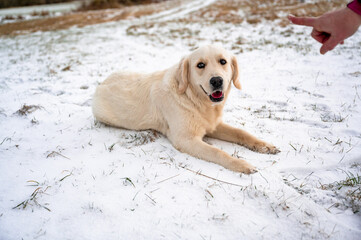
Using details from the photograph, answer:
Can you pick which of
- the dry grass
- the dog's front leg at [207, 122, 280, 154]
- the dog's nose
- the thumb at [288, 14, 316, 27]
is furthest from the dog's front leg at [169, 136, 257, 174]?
the dry grass

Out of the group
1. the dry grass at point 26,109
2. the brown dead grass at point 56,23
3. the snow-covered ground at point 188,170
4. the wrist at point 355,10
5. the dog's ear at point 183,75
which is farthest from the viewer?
the brown dead grass at point 56,23

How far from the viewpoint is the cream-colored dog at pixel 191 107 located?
256cm

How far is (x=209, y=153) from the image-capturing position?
2486mm

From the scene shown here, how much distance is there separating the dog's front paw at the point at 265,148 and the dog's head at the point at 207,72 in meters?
0.71

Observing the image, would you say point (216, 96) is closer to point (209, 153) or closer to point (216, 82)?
point (216, 82)

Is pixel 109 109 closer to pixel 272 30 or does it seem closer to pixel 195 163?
pixel 195 163

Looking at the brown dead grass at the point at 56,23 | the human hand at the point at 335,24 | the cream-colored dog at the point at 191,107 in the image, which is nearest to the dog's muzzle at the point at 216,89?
the cream-colored dog at the point at 191,107

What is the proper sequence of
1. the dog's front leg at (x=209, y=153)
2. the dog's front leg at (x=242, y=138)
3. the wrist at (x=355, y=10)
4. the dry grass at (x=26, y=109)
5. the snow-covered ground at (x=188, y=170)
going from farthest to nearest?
the dry grass at (x=26, y=109)
the dog's front leg at (x=242, y=138)
the dog's front leg at (x=209, y=153)
the snow-covered ground at (x=188, y=170)
the wrist at (x=355, y=10)

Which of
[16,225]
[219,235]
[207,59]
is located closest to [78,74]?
[207,59]

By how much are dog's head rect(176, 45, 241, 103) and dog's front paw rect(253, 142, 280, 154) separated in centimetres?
71

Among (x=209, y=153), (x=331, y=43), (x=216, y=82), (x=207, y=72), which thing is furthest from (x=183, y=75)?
(x=331, y=43)

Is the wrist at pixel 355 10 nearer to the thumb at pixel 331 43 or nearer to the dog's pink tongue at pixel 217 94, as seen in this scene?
the thumb at pixel 331 43

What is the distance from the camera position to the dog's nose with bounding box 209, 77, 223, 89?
2.50 m

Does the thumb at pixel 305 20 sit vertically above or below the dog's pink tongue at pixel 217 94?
above
